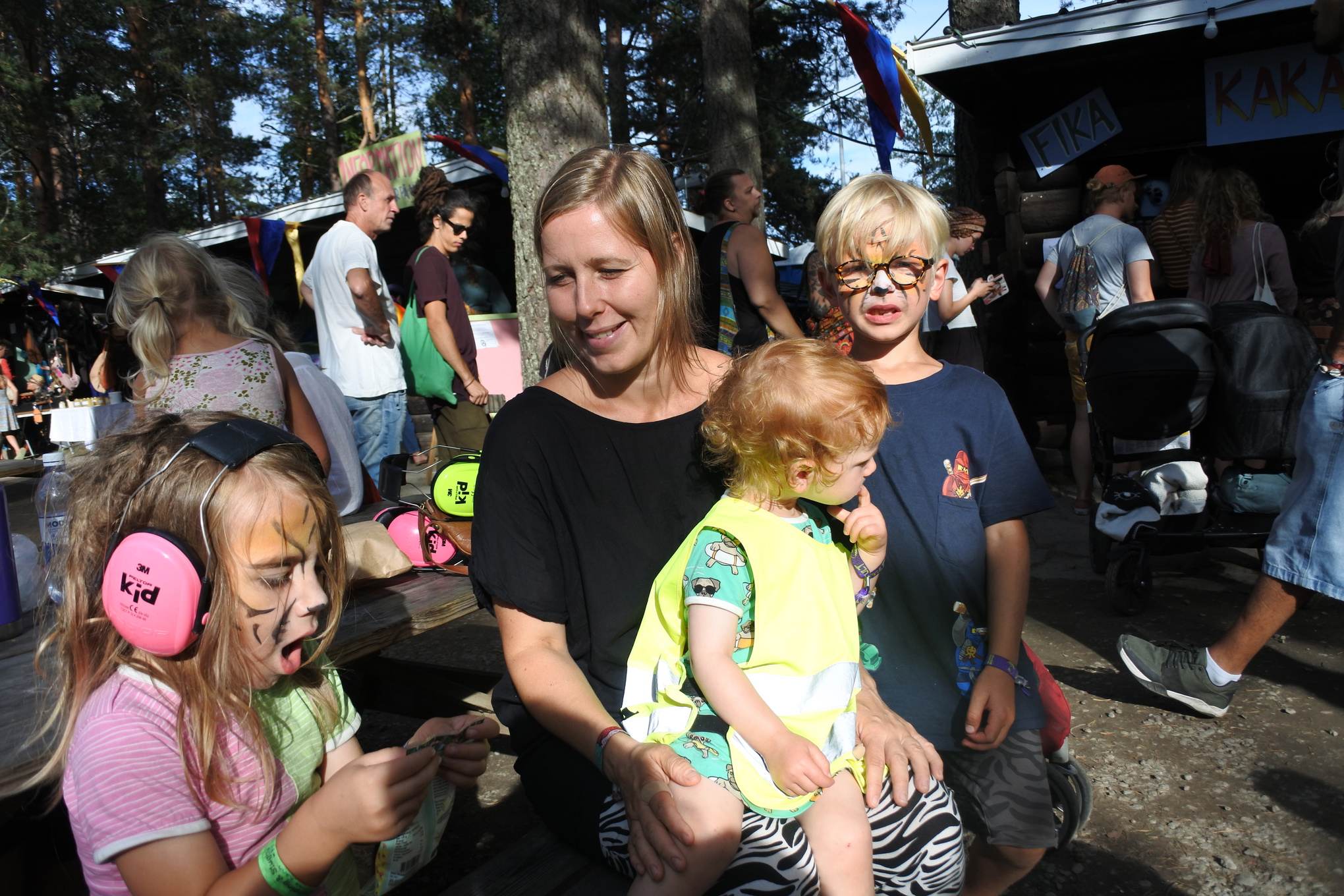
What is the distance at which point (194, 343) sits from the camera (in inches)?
113

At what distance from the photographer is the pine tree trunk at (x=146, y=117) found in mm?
21375

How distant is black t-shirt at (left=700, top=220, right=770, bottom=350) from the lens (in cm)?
419

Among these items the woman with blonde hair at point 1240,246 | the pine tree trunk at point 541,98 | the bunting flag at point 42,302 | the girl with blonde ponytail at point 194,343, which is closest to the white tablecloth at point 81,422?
the girl with blonde ponytail at point 194,343

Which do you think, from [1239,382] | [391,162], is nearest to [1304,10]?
[1239,382]

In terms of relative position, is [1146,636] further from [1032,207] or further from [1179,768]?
[1032,207]

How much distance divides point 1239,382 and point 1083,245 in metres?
2.05

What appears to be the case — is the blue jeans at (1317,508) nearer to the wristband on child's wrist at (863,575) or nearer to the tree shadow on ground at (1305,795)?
the tree shadow on ground at (1305,795)

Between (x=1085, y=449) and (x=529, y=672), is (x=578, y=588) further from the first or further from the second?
(x=1085, y=449)

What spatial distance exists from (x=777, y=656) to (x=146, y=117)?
91.7 feet

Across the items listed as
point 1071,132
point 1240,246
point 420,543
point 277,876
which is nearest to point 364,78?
point 1071,132

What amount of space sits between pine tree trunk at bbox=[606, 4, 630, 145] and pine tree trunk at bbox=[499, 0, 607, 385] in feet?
46.5

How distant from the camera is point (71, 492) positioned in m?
1.30

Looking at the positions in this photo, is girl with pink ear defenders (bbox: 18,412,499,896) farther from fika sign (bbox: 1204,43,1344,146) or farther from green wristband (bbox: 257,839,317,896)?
fika sign (bbox: 1204,43,1344,146)

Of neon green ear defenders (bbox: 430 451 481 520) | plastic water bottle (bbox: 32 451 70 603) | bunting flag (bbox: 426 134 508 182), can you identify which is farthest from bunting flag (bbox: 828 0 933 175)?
plastic water bottle (bbox: 32 451 70 603)
